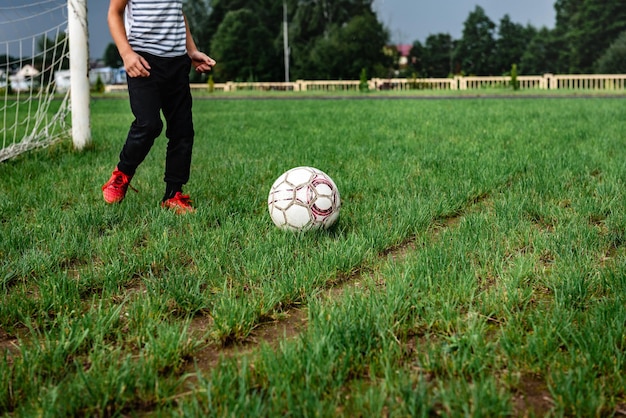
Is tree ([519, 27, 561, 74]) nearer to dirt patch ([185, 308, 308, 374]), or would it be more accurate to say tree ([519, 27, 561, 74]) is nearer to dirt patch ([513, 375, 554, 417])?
dirt patch ([185, 308, 308, 374])

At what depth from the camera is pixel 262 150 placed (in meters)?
7.32

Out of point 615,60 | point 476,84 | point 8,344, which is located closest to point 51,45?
point 8,344

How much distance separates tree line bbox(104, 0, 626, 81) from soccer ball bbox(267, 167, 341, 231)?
150 feet

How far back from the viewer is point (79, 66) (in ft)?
22.0

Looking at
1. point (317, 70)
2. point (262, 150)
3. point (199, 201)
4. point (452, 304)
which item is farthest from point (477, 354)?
point (317, 70)

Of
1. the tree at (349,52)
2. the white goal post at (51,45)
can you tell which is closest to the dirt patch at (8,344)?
the white goal post at (51,45)

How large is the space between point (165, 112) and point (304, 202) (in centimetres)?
146

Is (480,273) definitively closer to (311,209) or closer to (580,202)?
(311,209)

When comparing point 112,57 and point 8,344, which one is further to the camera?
point 112,57

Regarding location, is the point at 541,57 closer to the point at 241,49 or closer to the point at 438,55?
the point at 438,55

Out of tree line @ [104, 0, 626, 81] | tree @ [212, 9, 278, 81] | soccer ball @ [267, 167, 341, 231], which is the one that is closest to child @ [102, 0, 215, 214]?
soccer ball @ [267, 167, 341, 231]

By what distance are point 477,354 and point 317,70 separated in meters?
50.2

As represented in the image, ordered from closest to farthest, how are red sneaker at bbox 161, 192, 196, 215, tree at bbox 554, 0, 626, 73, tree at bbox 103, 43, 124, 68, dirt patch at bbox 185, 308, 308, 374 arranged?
dirt patch at bbox 185, 308, 308, 374 → red sneaker at bbox 161, 192, 196, 215 → tree at bbox 554, 0, 626, 73 → tree at bbox 103, 43, 124, 68

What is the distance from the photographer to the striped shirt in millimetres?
4137
